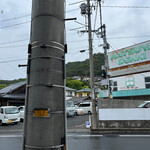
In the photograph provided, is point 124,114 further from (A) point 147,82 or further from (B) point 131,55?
(B) point 131,55

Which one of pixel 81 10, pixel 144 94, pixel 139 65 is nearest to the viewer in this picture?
pixel 81 10

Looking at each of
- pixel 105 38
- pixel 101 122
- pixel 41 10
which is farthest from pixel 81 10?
pixel 41 10

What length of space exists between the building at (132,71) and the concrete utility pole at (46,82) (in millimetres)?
22530

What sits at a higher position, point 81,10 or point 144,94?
point 81,10

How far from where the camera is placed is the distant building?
24.9 metres

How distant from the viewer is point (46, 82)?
5.92 ft

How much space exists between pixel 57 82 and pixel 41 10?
965 mm

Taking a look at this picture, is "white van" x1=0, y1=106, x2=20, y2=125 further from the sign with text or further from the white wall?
the sign with text

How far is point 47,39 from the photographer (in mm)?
1890

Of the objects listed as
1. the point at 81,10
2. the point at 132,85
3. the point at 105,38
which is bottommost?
the point at 132,85

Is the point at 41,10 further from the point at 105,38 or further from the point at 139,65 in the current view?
the point at 139,65

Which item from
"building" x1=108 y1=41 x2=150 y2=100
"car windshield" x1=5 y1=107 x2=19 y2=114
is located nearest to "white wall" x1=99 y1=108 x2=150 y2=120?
"car windshield" x1=5 y1=107 x2=19 y2=114

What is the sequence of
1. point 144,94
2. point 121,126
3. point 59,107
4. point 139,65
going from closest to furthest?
point 59,107, point 121,126, point 144,94, point 139,65

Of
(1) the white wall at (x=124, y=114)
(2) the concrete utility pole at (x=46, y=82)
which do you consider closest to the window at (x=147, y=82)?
(1) the white wall at (x=124, y=114)
